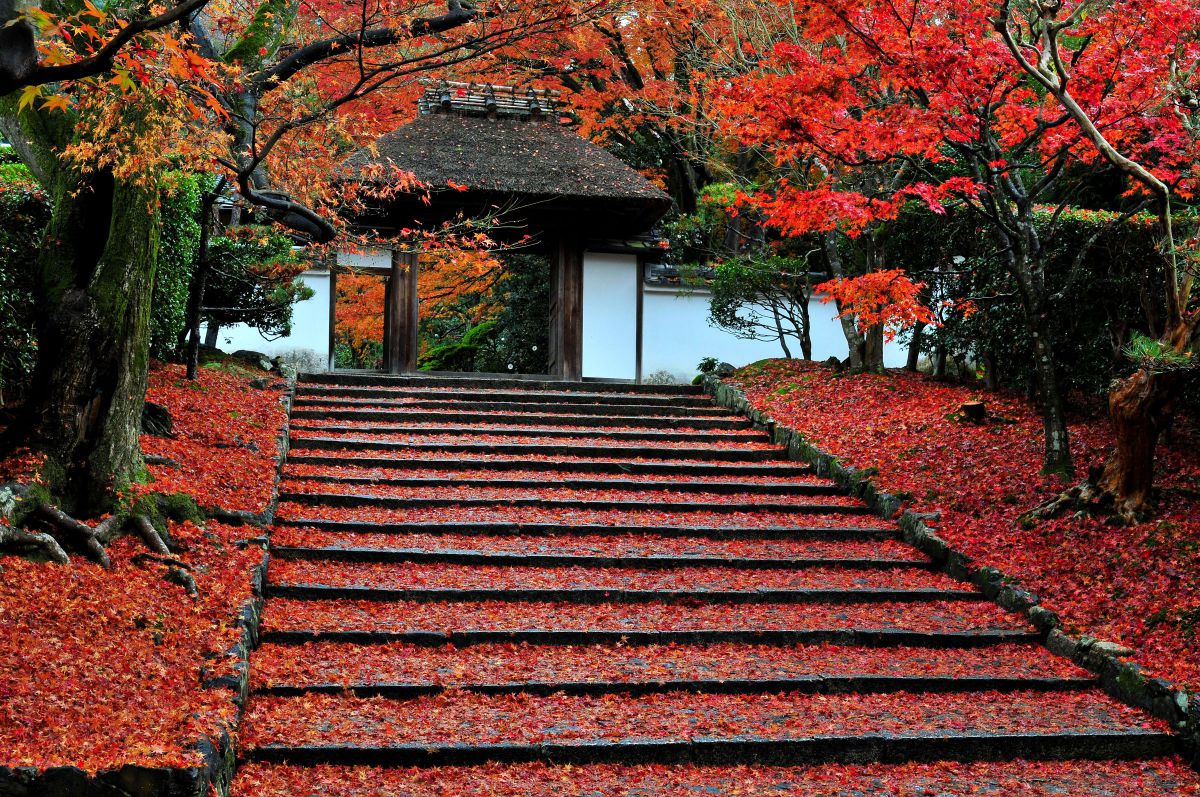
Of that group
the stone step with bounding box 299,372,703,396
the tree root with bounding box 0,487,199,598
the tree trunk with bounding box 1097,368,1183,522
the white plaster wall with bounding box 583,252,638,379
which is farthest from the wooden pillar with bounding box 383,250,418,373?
the tree trunk with bounding box 1097,368,1183,522

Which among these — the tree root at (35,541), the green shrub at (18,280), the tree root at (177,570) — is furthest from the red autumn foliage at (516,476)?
the tree root at (35,541)

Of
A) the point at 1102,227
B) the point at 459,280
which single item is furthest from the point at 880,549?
the point at 459,280

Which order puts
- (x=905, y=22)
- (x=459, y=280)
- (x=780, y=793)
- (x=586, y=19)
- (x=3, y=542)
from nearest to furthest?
1. (x=780, y=793)
2. (x=3, y=542)
3. (x=586, y=19)
4. (x=905, y=22)
5. (x=459, y=280)

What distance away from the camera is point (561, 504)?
9672 mm

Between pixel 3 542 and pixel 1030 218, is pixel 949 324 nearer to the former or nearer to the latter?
pixel 1030 218

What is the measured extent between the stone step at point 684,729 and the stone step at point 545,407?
6.93 metres

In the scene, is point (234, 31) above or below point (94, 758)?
above

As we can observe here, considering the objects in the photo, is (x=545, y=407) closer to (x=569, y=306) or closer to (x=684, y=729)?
(x=569, y=306)

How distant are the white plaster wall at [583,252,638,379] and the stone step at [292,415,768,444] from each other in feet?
11.7

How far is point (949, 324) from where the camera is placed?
1345 centimetres

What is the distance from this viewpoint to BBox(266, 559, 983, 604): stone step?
7.30 metres

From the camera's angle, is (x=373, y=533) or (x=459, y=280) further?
(x=459, y=280)

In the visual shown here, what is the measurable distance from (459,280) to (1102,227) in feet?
44.4

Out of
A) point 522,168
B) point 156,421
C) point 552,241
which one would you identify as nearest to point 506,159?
point 522,168
